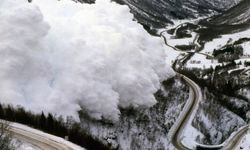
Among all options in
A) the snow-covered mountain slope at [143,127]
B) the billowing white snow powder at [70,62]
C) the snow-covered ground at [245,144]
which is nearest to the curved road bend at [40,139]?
the billowing white snow powder at [70,62]

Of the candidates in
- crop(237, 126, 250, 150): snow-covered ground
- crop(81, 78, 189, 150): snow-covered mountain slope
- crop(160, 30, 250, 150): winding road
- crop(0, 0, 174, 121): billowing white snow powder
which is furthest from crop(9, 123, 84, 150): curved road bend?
crop(237, 126, 250, 150): snow-covered ground

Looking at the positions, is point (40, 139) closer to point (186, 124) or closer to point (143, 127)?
point (143, 127)

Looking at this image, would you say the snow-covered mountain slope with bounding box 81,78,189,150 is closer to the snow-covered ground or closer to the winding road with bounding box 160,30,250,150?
the winding road with bounding box 160,30,250,150

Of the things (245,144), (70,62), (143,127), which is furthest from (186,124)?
(70,62)

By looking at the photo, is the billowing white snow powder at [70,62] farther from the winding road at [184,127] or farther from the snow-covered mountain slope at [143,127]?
the winding road at [184,127]

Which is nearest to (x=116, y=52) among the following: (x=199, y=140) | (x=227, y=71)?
(x=199, y=140)

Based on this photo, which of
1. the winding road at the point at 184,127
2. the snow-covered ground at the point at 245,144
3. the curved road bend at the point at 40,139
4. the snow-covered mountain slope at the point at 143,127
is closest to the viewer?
the curved road bend at the point at 40,139
